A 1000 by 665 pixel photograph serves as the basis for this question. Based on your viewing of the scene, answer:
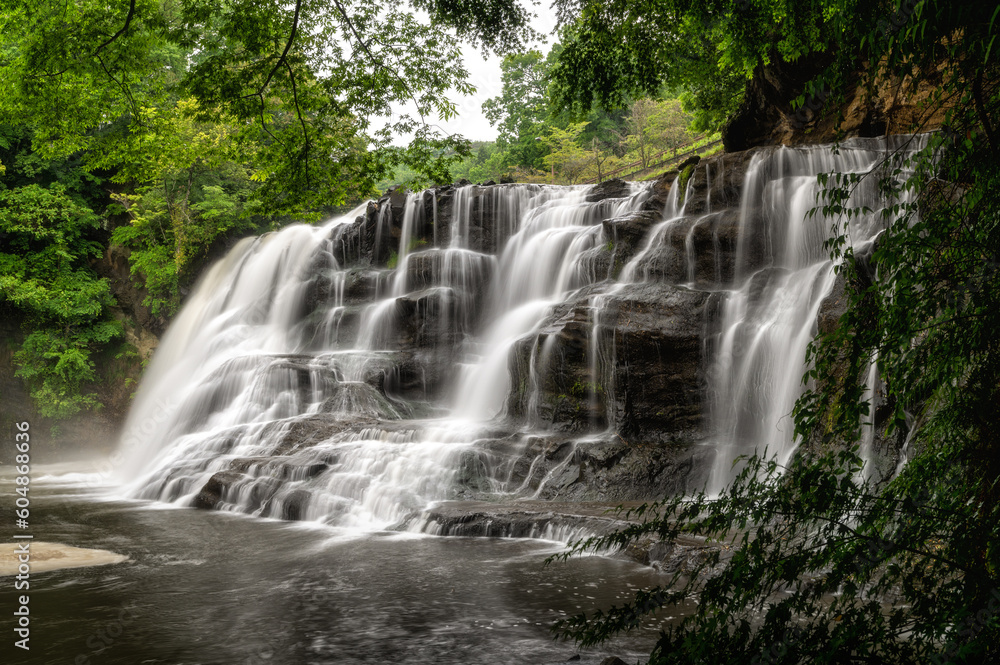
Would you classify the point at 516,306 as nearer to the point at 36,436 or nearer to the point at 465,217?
the point at 465,217

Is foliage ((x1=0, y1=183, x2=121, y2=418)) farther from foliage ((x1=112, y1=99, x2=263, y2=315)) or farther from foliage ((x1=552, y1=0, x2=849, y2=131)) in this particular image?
foliage ((x1=552, y1=0, x2=849, y2=131))

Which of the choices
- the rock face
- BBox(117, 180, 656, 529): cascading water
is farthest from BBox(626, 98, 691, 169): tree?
the rock face

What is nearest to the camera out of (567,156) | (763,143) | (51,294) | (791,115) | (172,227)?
(791,115)

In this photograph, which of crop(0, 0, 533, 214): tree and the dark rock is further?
the dark rock

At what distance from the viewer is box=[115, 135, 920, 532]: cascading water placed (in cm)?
1126

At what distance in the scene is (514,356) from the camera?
13.9m

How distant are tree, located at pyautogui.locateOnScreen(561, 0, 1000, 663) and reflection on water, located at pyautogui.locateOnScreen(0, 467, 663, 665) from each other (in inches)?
106

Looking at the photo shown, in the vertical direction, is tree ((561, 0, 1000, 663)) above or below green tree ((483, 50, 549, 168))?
below

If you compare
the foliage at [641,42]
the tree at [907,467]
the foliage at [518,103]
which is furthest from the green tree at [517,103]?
the tree at [907,467]

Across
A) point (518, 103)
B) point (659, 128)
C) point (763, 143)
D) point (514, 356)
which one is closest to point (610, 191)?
point (763, 143)

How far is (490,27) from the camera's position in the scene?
7312 mm

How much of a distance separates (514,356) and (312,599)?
7757 mm

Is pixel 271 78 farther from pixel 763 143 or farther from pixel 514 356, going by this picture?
pixel 763 143

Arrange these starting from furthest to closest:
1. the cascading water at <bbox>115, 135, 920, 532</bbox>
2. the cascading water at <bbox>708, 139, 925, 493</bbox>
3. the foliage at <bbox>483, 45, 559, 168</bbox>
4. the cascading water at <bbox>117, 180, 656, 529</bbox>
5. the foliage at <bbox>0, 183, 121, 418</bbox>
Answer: the foliage at <bbox>483, 45, 559, 168</bbox>
the foliage at <bbox>0, 183, 121, 418</bbox>
the cascading water at <bbox>117, 180, 656, 529</bbox>
the cascading water at <bbox>115, 135, 920, 532</bbox>
the cascading water at <bbox>708, 139, 925, 493</bbox>
